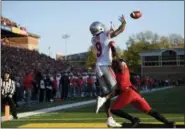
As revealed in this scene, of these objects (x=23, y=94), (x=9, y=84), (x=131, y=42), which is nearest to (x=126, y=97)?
(x=9, y=84)

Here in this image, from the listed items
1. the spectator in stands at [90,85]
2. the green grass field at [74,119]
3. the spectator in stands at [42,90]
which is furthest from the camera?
the spectator in stands at [90,85]

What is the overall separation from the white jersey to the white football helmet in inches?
3.1

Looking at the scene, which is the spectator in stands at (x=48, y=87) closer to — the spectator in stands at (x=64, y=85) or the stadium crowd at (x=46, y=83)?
the stadium crowd at (x=46, y=83)

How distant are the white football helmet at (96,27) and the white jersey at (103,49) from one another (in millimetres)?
79

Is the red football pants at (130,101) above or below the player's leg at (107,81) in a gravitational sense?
below

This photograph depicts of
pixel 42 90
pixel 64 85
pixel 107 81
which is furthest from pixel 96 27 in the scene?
pixel 64 85

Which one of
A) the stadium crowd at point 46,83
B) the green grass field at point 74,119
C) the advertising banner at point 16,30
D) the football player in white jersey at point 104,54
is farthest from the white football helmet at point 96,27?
the advertising banner at point 16,30

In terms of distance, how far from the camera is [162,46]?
136 meters

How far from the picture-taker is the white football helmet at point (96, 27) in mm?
9039

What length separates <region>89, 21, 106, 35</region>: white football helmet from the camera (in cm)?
904

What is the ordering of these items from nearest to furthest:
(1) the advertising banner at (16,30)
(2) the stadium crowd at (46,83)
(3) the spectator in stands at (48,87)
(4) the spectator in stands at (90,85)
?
(2) the stadium crowd at (46,83) < (3) the spectator in stands at (48,87) < (4) the spectator in stands at (90,85) < (1) the advertising banner at (16,30)

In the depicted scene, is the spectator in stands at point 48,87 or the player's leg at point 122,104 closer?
the player's leg at point 122,104

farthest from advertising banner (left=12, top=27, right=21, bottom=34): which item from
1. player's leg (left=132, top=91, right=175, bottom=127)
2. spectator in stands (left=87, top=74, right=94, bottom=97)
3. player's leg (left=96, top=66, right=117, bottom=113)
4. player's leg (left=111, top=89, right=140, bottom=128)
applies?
player's leg (left=132, top=91, right=175, bottom=127)

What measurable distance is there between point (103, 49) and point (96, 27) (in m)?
0.44
